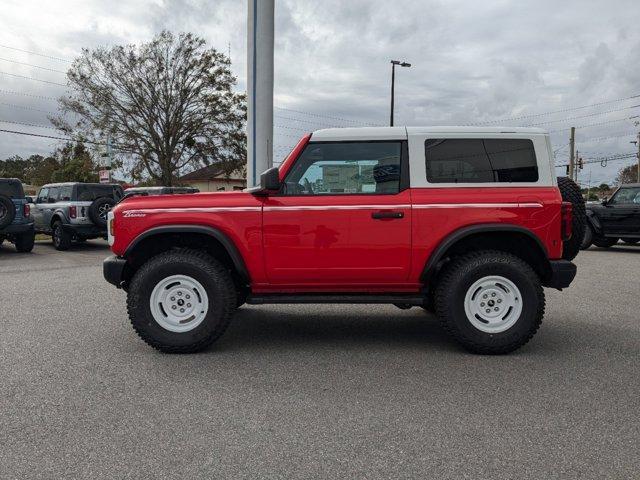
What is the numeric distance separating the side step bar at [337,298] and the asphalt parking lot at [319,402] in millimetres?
451

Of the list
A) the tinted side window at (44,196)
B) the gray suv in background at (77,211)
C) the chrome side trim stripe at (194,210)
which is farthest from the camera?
the tinted side window at (44,196)

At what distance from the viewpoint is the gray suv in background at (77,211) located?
14.0 meters

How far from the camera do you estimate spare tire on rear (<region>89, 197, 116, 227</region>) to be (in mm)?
13906

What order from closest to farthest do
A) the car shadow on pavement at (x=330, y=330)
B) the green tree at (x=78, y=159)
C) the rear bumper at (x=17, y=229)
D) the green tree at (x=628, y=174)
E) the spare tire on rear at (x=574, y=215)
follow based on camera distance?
the spare tire on rear at (x=574, y=215) < the car shadow on pavement at (x=330, y=330) < the rear bumper at (x=17, y=229) < the green tree at (x=78, y=159) < the green tree at (x=628, y=174)

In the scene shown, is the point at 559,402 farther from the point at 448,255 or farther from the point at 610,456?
the point at 448,255

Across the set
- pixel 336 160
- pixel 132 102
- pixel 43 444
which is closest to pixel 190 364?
pixel 43 444

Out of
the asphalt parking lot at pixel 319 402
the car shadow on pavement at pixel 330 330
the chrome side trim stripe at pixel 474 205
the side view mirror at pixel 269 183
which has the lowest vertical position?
the asphalt parking lot at pixel 319 402

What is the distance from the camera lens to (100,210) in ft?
46.0

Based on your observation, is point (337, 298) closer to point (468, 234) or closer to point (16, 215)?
point (468, 234)

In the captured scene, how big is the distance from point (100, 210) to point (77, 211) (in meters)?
0.68

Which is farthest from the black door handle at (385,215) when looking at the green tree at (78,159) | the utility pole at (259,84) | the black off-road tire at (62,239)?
the green tree at (78,159)

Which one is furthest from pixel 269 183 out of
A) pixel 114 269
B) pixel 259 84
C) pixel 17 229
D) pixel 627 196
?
pixel 627 196

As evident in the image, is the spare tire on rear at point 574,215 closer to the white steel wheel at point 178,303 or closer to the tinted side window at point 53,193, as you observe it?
the white steel wheel at point 178,303

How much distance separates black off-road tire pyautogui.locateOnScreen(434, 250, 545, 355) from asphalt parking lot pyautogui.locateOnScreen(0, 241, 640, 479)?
14 centimetres
